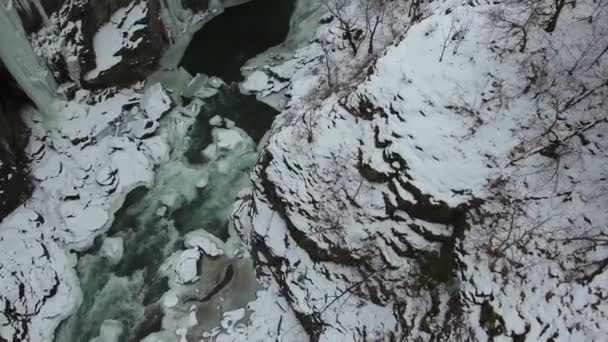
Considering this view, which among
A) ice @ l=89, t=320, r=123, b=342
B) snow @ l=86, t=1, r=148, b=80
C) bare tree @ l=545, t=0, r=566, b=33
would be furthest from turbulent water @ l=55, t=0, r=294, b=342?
bare tree @ l=545, t=0, r=566, b=33

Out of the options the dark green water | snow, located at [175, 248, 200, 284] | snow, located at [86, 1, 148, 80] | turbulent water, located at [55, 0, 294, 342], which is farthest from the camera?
the dark green water

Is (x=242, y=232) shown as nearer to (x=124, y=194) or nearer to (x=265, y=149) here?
(x=265, y=149)

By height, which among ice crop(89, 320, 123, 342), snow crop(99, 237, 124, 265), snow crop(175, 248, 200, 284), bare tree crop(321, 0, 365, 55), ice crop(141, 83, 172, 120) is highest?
bare tree crop(321, 0, 365, 55)

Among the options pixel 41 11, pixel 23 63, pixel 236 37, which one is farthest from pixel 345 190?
pixel 41 11

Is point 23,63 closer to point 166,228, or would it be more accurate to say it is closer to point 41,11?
point 41,11

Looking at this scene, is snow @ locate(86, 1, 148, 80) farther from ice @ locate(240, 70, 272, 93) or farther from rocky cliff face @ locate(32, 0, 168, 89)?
ice @ locate(240, 70, 272, 93)

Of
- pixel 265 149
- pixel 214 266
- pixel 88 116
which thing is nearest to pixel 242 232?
pixel 214 266

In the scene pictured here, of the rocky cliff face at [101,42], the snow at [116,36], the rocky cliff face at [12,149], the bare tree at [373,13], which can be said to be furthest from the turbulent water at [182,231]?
the bare tree at [373,13]
